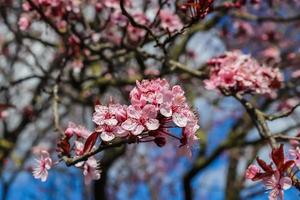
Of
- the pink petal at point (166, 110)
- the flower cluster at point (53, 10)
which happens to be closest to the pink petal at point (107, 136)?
the pink petal at point (166, 110)

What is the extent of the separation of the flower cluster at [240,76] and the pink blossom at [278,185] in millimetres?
1275

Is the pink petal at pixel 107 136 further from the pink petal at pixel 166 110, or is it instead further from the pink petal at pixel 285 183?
the pink petal at pixel 285 183

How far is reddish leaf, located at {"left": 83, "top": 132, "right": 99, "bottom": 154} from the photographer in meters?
2.30

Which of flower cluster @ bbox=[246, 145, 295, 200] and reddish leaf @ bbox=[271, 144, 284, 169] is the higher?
reddish leaf @ bbox=[271, 144, 284, 169]

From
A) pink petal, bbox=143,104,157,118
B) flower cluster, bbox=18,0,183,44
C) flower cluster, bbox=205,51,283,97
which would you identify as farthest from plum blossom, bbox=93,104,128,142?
flower cluster, bbox=18,0,183,44

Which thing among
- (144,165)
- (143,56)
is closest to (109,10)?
(143,56)

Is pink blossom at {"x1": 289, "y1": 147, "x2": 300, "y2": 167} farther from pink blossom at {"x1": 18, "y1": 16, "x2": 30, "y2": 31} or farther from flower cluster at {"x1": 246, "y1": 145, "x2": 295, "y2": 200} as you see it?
pink blossom at {"x1": 18, "y1": 16, "x2": 30, "y2": 31}

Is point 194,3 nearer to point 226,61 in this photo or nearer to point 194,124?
point 194,124

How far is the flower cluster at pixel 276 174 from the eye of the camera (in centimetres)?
232

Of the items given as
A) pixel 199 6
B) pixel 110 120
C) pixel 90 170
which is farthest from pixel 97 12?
pixel 110 120

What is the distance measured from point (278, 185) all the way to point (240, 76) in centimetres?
136

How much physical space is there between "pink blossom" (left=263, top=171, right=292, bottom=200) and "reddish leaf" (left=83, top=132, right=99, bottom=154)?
79 cm

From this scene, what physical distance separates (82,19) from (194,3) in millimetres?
2243

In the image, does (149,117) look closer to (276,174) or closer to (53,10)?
(276,174)
